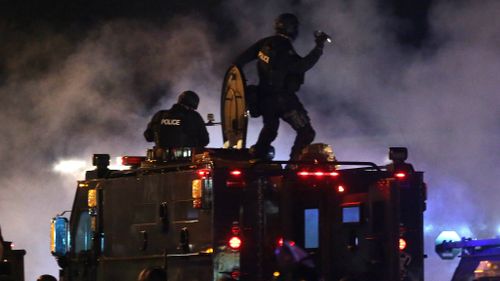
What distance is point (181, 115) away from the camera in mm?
13070

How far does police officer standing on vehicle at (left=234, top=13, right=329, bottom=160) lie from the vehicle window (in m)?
2.69

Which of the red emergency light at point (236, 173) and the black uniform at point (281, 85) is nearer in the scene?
the red emergency light at point (236, 173)

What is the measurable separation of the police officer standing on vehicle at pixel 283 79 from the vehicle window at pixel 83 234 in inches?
106

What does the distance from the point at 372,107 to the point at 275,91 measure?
6982mm

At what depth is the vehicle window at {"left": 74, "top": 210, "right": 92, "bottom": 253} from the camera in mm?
13148

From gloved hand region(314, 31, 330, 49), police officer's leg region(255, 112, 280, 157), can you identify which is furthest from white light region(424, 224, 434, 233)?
gloved hand region(314, 31, 330, 49)

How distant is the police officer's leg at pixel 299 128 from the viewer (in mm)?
12367

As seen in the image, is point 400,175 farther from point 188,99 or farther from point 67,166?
point 67,166

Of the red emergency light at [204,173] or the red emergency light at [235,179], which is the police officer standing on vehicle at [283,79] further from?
the red emergency light at [204,173]

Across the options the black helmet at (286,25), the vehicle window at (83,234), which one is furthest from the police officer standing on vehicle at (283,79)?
the vehicle window at (83,234)

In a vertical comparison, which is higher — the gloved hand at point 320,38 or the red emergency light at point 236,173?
the gloved hand at point 320,38

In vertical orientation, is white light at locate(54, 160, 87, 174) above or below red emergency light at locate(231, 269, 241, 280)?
above

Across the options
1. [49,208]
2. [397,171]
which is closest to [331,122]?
[49,208]

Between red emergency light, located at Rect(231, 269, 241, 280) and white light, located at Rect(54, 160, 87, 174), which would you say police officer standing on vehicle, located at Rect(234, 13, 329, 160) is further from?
white light, located at Rect(54, 160, 87, 174)
